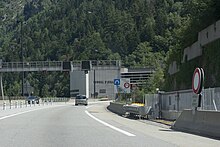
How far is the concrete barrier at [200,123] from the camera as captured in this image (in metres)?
17.5

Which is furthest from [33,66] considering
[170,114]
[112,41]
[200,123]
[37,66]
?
[200,123]

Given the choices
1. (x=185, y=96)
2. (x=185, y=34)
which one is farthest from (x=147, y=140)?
(x=185, y=34)

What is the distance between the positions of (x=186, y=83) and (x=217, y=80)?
8.74 metres

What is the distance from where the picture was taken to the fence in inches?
868

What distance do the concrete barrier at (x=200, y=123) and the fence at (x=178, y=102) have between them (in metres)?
0.59

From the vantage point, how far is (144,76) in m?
119

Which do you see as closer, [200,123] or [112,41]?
[200,123]

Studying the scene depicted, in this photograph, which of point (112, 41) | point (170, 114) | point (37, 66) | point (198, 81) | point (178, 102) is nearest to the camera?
point (198, 81)

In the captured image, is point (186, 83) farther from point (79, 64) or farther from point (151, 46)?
point (151, 46)

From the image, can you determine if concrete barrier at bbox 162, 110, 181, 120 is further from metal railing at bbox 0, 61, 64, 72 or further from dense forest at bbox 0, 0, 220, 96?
dense forest at bbox 0, 0, 220, 96

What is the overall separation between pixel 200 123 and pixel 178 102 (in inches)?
357

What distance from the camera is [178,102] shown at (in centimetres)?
2839

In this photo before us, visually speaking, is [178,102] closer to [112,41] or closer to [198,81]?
[198,81]

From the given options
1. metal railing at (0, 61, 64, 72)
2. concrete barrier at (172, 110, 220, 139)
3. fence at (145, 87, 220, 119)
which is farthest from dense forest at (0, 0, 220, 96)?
concrete barrier at (172, 110, 220, 139)
